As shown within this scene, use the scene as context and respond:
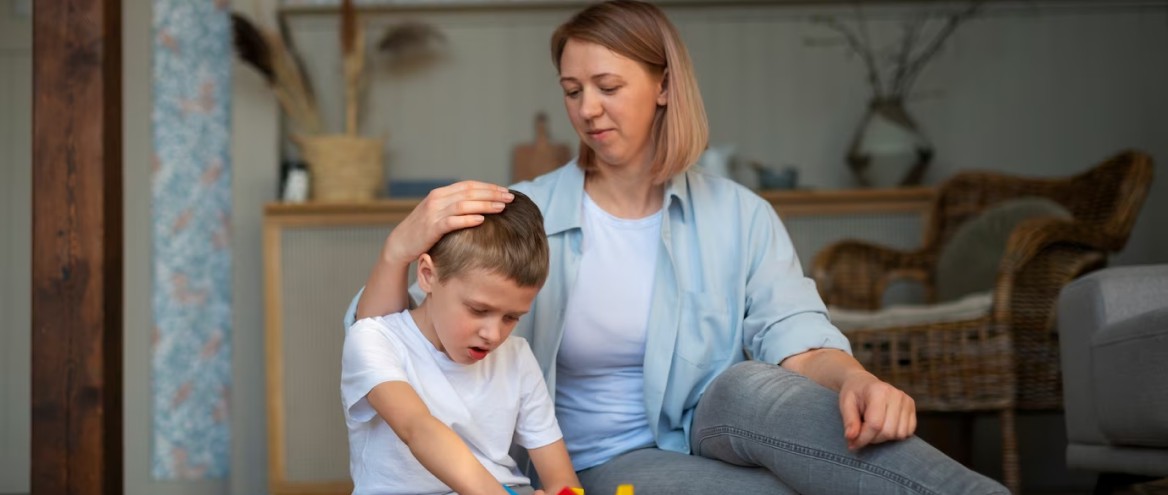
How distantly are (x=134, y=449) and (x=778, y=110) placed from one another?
227 cm

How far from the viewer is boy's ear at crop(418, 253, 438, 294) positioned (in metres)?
1.62

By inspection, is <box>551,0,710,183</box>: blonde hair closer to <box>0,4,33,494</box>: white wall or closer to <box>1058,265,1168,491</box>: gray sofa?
<box>1058,265,1168,491</box>: gray sofa

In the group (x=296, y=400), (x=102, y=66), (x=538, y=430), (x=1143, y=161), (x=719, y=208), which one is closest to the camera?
(x=538, y=430)

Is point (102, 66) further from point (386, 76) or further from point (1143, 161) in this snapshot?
point (1143, 161)

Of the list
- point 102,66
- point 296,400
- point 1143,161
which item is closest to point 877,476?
point 102,66

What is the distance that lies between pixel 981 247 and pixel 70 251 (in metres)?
2.30

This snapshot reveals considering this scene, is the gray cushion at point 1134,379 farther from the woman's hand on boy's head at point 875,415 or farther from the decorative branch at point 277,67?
the decorative branch at point 277,67

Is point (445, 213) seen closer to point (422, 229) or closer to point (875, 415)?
point (422, 229)

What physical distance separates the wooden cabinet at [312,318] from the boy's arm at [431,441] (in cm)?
204

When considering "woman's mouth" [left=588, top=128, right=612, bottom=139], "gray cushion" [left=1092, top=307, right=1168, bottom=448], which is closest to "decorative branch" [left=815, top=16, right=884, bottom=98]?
"gray cushion" [left=1092, top=307, right=1168, bottom=448]

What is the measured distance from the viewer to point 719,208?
192 cm

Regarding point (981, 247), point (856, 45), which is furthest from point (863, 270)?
point (856, 45)

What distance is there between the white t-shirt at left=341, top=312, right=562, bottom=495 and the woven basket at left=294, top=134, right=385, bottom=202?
2002 mm

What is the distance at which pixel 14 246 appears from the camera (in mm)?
3916
